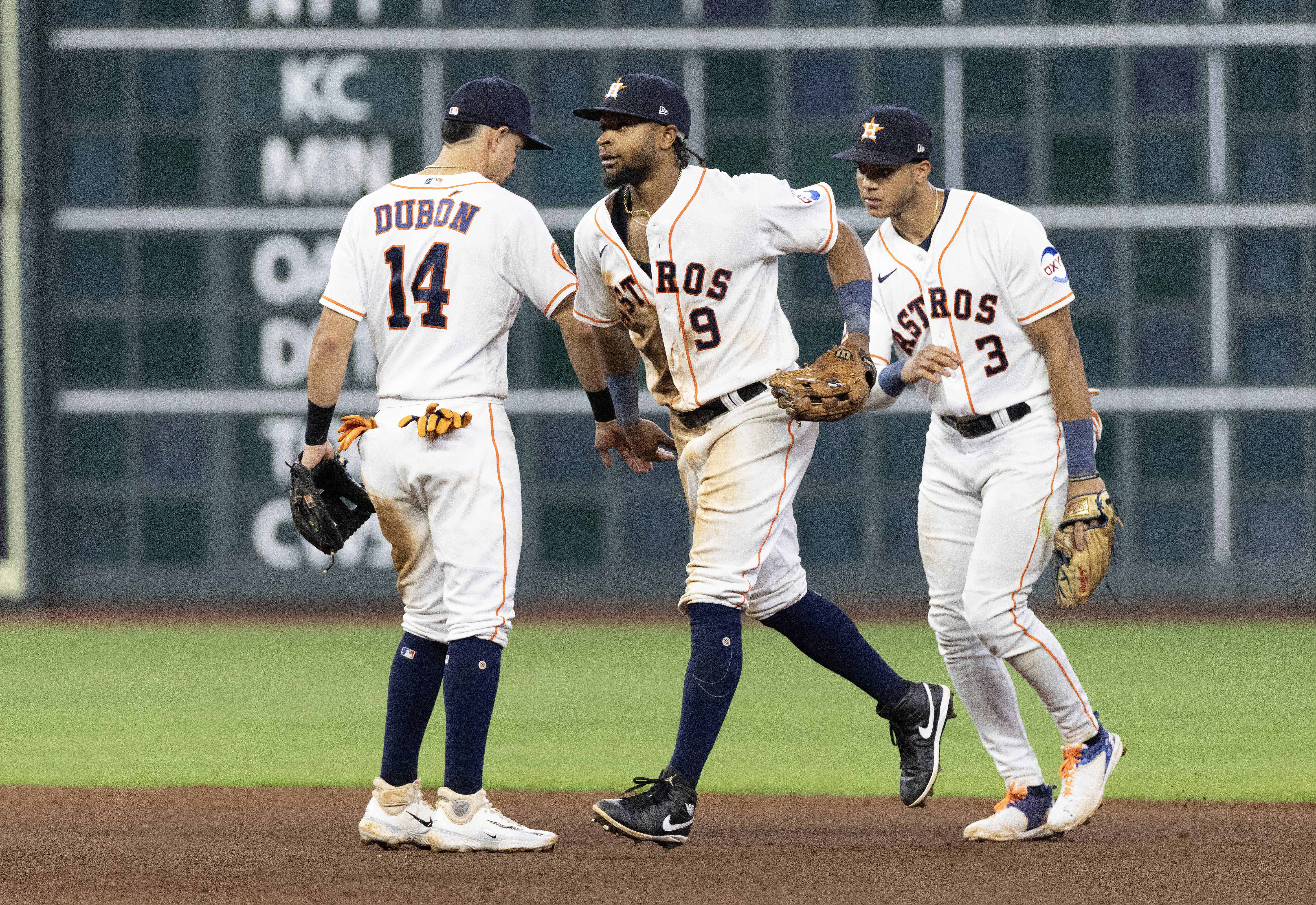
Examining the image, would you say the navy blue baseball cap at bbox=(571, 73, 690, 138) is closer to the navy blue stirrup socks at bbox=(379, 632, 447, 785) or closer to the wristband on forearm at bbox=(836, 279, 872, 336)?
the wristband on forearm at bbox=(836, 279, 872, 336)

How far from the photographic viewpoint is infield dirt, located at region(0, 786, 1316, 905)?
335 cm

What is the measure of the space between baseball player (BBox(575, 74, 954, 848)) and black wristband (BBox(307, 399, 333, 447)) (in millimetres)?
737

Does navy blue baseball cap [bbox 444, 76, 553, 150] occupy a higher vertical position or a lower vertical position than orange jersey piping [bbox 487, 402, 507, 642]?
higher

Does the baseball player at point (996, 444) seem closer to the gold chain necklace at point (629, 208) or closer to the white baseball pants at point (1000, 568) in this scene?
the white baseball pants at point (1000, 568)

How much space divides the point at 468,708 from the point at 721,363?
1.08 m

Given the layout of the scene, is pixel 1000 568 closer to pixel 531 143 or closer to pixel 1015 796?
pixel 1015 796

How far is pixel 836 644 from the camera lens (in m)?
4.20

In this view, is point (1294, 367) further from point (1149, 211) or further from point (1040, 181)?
point (1040, 181)

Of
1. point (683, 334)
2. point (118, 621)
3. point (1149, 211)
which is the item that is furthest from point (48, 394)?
point (683, 334)

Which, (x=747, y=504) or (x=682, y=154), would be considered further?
(x=682, y=154)

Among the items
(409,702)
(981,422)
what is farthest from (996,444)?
(409,702)

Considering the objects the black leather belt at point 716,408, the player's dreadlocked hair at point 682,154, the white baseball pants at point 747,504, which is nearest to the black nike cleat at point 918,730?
the white baseball pants at point 747,504

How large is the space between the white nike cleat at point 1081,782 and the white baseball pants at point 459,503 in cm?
151

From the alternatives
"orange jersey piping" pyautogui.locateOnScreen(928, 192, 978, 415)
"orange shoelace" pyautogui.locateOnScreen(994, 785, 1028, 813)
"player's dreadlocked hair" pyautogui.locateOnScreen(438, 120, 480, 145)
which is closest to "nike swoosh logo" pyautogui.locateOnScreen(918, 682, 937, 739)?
"orange shoelace" pyautogui.locateOnScreen(994, 785, 1028, 813)
